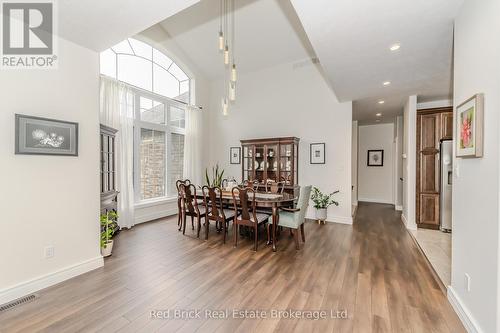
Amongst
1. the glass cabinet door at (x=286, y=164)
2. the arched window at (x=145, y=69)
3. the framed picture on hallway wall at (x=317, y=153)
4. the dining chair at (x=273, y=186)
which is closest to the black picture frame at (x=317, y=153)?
the framed picture on hallway wall at (x=317, y=153)

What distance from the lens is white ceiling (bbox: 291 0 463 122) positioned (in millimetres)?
2025

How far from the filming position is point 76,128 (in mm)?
2596

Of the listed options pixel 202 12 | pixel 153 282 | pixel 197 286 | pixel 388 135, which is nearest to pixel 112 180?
pixel 153 282

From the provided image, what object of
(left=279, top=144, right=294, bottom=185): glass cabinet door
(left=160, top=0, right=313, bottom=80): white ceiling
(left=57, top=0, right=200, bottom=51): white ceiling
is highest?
(left=160, top=0, right=313, bottom=80): white ceiling

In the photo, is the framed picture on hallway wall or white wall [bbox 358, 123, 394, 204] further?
white wall [bbox 358, 123, 394, 204]

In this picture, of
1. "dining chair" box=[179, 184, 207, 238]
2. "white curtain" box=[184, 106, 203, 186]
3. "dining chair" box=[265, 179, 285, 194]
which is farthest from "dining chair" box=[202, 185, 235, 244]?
"white curtain" box=[184, 106, 203, 186]

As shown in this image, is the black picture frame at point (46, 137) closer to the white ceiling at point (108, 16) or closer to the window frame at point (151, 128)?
the white ceiling at point (108, 16)

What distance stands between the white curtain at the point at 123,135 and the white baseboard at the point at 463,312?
509 cm

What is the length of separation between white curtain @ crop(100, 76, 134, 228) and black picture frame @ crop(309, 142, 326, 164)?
13.5 ft

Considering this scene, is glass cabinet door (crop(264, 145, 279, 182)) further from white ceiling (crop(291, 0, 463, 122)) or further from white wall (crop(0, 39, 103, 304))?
white wall (crop(0, 39, 103, 304))

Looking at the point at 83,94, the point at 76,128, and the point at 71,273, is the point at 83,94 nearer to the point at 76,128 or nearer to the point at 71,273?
the point at 76,128

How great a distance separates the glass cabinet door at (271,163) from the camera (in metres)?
5.65

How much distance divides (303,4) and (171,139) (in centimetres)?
470

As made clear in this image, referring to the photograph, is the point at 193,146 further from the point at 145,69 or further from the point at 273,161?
the point at 273,161
